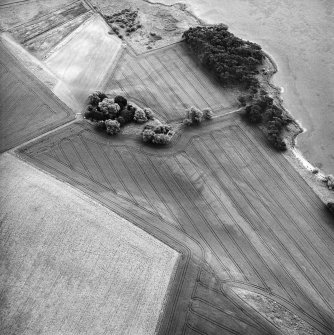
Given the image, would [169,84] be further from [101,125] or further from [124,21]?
[124,21]

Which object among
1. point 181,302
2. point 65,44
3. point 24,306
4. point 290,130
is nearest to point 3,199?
point 24,306

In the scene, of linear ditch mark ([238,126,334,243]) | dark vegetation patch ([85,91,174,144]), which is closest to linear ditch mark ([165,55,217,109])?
dark vegetation patch ([85,91,174,144])

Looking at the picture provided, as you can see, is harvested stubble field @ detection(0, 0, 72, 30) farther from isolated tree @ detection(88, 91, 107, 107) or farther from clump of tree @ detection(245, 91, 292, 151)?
clump of tree @ detection(245, 91, 292, 151)

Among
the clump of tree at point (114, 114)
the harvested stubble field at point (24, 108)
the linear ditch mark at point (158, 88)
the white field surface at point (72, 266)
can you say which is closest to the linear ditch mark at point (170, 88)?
the linear ditch mark at point (158, 88)

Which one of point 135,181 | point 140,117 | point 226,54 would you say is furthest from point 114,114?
point 226,54

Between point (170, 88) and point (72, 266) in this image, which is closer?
point (72, 266)

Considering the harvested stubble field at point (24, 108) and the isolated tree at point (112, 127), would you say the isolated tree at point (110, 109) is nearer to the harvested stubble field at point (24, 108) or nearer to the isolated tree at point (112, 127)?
the isolated tree at point (112, 127)

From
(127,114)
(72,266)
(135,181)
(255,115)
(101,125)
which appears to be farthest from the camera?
(255,115)
